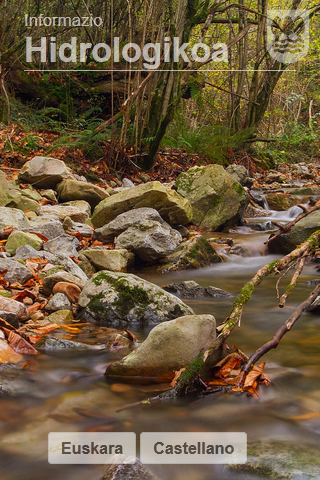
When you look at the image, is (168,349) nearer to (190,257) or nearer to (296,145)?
(190,257)

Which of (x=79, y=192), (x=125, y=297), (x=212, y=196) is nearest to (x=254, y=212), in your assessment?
(x=212, y=196)

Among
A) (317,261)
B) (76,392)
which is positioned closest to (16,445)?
(76,392)

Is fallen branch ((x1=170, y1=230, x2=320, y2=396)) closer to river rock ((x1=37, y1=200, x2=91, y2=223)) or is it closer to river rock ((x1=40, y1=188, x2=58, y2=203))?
river rock ((x1=37, y1=200, x2=91, y2=223))

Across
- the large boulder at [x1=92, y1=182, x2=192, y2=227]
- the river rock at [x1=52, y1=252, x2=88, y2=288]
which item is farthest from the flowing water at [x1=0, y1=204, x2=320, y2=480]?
the large boulder at [x1=92, y1=182, x2=192, y2=227]

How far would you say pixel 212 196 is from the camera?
7.78 metres

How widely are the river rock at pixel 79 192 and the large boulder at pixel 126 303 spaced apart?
3.79 metres

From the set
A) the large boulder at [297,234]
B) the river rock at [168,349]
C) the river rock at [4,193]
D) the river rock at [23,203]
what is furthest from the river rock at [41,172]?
the river rock at [168,349]

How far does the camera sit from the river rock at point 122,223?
19.4 feet

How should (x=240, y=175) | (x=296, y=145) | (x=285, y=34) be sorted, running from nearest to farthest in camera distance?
(x=240, y=175) → (x=285, y=34) → (x=296, y=145)

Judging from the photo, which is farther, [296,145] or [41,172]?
[296,145]

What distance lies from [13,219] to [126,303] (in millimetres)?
2408

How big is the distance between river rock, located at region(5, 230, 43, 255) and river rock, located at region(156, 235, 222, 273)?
1527mm

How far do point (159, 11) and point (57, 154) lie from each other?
11.9 ft

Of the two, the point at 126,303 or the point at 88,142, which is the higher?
the point at 88,142
